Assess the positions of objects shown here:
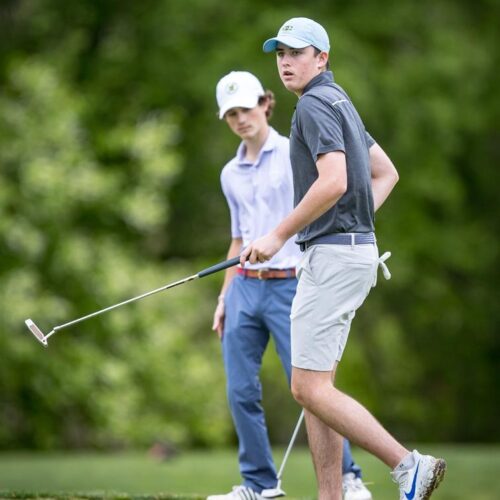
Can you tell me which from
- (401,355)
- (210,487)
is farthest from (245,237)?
(401,355)

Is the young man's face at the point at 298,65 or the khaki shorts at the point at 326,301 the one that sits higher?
the young man's face at the point at 298,65

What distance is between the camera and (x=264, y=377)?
818 inches

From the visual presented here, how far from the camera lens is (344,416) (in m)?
4.99

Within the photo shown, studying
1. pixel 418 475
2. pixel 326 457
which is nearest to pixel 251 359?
pixel 326 457

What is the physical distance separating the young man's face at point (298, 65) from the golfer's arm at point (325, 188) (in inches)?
17.7

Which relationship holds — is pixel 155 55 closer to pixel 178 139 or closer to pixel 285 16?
pixel 178 139

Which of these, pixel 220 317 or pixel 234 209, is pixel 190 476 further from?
pixel 234 209

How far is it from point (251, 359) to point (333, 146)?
162 cm

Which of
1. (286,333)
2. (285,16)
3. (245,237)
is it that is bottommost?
(286,333)

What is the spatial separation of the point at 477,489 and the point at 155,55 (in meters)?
12.1

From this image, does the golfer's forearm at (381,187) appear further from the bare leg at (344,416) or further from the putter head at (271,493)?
the putter head at (271,493)

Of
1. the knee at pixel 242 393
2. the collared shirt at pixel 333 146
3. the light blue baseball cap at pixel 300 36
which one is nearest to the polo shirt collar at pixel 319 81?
the collared shirt at pixel 333 146

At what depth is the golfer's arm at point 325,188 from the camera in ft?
15.9

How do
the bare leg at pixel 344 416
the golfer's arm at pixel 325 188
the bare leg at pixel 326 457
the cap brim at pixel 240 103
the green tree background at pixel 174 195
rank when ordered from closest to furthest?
the golfer's arm at pixel 325 188 → the bare leg at pixel 344 416 → the bare leg at pixel 326 457 → the cap brim at pixel 240 103 → the green tree background at pixel 174 195
